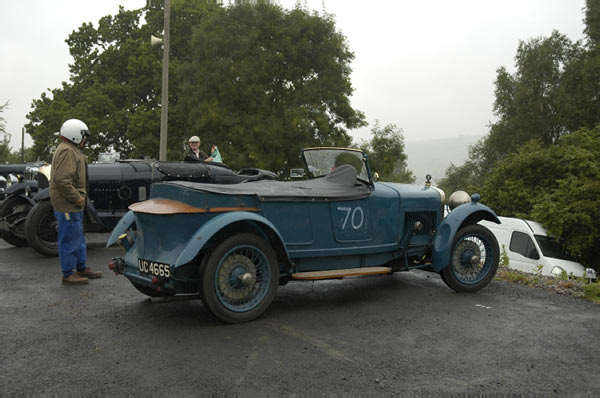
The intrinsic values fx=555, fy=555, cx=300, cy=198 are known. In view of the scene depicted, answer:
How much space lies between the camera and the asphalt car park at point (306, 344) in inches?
139

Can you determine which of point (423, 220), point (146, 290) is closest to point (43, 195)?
point (146, 290)

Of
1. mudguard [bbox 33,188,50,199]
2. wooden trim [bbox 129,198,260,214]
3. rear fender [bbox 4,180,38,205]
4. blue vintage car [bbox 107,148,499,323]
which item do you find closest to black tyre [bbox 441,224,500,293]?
blue vintage car [bbox 107,148,499,323]

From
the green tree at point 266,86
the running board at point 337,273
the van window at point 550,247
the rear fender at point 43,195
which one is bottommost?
the van window at point 550,247

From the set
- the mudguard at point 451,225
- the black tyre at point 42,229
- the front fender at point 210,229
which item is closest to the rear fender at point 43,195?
the black tyre at point 42,229

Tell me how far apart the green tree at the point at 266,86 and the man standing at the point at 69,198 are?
2081 centimetres

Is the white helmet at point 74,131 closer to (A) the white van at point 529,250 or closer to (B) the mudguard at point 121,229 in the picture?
(B) the mudguard at point 121,229

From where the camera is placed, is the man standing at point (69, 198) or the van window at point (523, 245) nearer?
the man standing at point (69, 198)

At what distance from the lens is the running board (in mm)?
5348

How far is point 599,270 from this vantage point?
2070cm

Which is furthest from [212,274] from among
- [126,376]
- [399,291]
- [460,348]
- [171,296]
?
[399,291]

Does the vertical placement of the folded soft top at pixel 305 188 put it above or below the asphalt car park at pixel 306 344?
above

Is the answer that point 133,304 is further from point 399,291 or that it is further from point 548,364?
point 548,364

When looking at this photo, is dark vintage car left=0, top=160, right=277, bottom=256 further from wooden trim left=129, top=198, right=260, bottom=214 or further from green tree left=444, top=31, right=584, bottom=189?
green tree left=444, top=31, right=584, bottom=189

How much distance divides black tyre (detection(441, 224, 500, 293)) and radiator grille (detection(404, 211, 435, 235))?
0.37m
